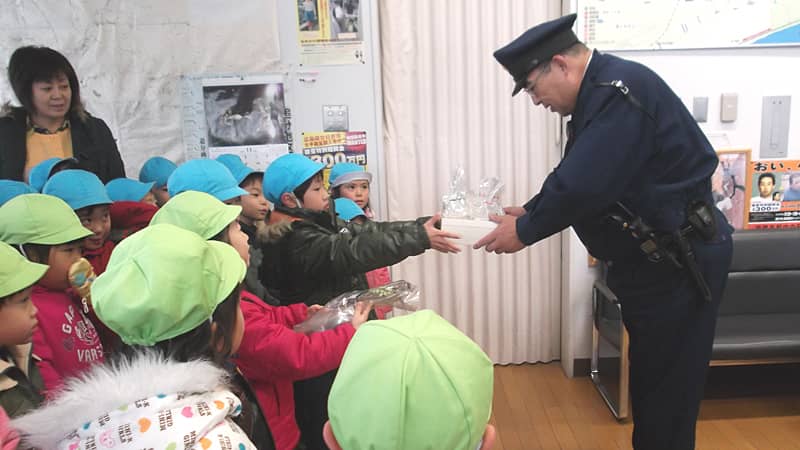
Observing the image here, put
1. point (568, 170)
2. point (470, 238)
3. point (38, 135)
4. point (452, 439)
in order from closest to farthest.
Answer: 1. point (452, 439)
2. point (568, 170)
3. point (470, 238)
4. point (38, 135)

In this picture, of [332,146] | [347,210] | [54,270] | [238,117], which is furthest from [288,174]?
[238,117]

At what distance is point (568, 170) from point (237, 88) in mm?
1822

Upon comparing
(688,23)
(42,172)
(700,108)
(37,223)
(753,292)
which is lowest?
(753,292)

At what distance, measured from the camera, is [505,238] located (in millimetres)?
1849

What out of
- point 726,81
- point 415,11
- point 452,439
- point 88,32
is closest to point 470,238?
point 452,439

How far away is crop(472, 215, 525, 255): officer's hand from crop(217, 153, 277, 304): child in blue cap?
2.51 ft

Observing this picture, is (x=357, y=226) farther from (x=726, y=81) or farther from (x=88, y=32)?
(x=726, y=81)

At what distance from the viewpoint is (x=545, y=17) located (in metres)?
2.74

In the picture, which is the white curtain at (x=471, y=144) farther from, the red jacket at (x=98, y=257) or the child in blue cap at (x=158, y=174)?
the red jacket at (x=98, y=257)

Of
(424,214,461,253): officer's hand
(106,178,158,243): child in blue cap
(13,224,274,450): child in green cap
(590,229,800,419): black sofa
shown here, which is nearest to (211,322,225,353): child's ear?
(13,224,274,450): child in green cap

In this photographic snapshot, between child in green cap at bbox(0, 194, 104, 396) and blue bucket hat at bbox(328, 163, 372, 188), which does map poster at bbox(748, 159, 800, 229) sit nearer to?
blue bucket hat at bbox(328, 163, 372, 188)

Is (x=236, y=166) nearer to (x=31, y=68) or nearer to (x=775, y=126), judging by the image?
(x=31, y=68)

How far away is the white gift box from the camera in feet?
6.24

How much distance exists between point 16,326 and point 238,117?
182 cm
